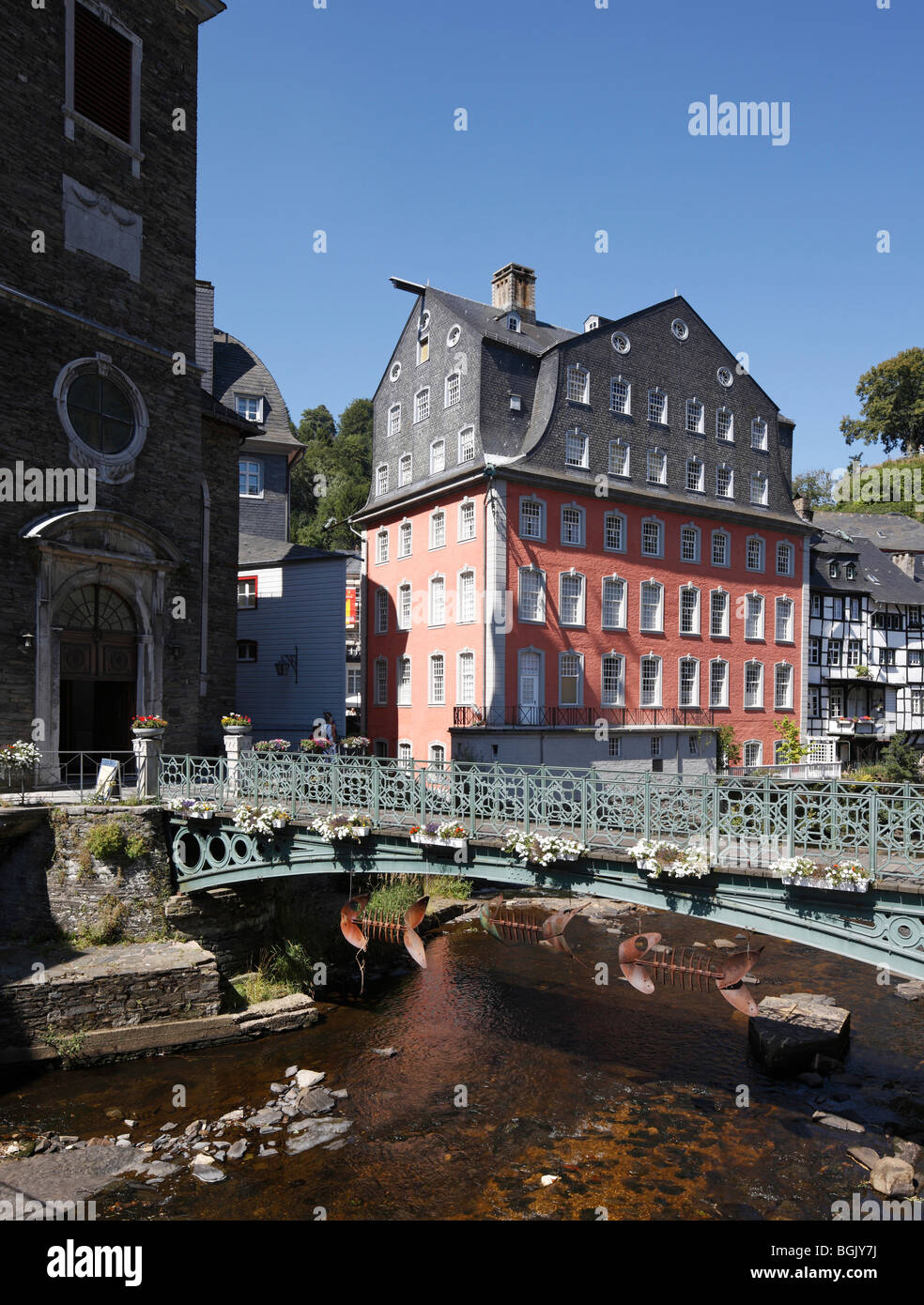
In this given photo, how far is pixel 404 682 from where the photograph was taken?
3319cm

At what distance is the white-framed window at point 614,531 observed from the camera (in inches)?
1270

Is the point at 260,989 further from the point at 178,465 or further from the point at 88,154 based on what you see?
the point at 88,154

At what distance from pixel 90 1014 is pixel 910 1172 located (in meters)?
12.5

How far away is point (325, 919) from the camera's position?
20484 millimetres

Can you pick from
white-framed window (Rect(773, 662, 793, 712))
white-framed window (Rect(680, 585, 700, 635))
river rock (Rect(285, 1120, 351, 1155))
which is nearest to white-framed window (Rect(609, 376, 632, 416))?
white-framed window (Rect(680, 585, 700, 635))

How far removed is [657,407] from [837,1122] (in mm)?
27656

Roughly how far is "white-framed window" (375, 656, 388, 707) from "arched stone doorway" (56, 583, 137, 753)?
1409 cm

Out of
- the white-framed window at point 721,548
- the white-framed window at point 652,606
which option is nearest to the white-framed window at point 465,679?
the white-framed window at point 652,606

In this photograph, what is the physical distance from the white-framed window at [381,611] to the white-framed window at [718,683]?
1372 cm

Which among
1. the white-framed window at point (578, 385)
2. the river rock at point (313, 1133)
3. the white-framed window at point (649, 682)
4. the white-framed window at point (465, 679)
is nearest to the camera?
the river rock at point (313, 1133)

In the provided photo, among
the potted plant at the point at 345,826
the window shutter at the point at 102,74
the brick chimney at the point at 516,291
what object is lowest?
the potted plant at the point at 345,826

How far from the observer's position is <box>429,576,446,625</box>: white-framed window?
102 feet

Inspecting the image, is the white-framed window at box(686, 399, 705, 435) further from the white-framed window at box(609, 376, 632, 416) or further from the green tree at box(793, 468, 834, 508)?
the green tree at box(793, 468, 834, 508)

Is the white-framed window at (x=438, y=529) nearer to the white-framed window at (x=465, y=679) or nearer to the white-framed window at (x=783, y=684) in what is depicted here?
the white-framed window at (x=465, y=679)
